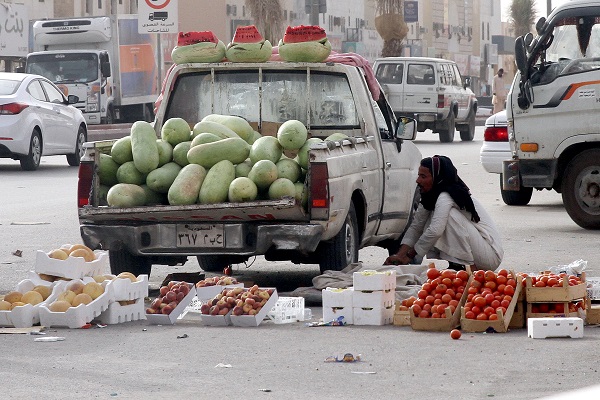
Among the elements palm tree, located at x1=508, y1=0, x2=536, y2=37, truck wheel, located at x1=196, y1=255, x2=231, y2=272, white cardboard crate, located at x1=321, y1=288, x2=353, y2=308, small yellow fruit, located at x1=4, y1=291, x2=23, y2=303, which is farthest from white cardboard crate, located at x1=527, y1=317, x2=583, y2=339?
palm tree, located at x1=508, y1=0, x2=536, y2=37

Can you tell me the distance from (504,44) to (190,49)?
4179 inches

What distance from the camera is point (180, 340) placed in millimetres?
8320

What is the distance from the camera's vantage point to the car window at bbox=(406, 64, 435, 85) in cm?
3519

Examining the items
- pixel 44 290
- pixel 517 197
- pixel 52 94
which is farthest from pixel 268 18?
pixel 44 290

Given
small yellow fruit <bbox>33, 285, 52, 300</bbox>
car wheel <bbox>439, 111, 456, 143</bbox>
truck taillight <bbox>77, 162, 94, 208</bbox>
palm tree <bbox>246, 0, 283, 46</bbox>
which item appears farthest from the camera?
palm tree <bbox>246, 0, 283, 46</bbox>

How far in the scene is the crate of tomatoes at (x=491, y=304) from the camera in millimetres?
8516

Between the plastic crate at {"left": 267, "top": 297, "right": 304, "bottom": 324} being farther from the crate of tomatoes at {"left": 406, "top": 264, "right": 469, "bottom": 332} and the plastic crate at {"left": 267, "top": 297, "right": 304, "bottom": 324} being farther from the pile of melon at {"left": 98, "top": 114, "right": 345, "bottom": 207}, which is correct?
the pile of melon at {"left": 98, "top": 114, "right": 345, "bottom": 207}

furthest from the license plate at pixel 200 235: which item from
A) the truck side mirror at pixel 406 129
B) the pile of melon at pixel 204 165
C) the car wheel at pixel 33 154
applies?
the car wheel at pixel 33 154

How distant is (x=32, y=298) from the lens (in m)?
9.05

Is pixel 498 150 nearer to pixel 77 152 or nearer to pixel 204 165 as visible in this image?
pixel 204 165

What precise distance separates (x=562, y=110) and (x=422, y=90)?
65.4 feet

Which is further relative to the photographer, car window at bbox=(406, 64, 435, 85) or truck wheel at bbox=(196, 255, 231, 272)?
car window at bbox=(406, 64, 435, 85)

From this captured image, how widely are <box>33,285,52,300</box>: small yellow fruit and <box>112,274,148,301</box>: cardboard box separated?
0.51 m

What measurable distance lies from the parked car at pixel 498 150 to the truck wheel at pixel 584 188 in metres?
3.21
